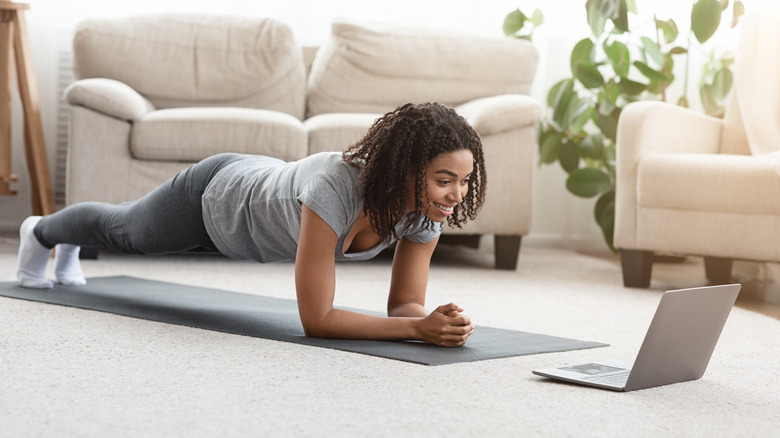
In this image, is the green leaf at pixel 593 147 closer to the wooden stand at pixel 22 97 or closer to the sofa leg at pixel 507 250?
the sofa leg at pixel 507 250

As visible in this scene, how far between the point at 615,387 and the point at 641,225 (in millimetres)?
1507

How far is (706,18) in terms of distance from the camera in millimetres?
3256

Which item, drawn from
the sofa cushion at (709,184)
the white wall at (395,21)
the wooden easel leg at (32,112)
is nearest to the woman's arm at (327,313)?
the sofa cushion at (709,184)

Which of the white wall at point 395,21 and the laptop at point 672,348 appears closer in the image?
the laptop at point 672,348

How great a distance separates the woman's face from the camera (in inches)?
62.8

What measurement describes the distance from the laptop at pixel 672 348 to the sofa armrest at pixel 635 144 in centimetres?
135

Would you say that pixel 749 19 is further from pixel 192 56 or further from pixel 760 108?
pixel 192 56

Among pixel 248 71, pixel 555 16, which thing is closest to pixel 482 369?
pixel 248 71

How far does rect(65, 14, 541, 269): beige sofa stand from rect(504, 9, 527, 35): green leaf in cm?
12

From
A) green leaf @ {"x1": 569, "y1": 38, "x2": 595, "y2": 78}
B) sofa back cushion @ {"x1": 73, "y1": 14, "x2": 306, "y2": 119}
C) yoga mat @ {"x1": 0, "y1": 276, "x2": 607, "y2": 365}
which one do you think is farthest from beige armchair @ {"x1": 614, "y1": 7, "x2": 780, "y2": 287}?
sofa back cushion @ {"x1": 73, "y1": 14, "x2": 306, "y2": 119}

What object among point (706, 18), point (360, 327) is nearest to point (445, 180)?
point (360, 327)

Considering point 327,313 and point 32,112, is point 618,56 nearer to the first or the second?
point 32,112

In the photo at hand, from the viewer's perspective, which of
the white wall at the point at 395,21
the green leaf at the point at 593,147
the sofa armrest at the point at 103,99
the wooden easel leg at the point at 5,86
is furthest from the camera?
the white wall at the point at 395,21

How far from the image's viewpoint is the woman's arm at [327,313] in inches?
63.4
